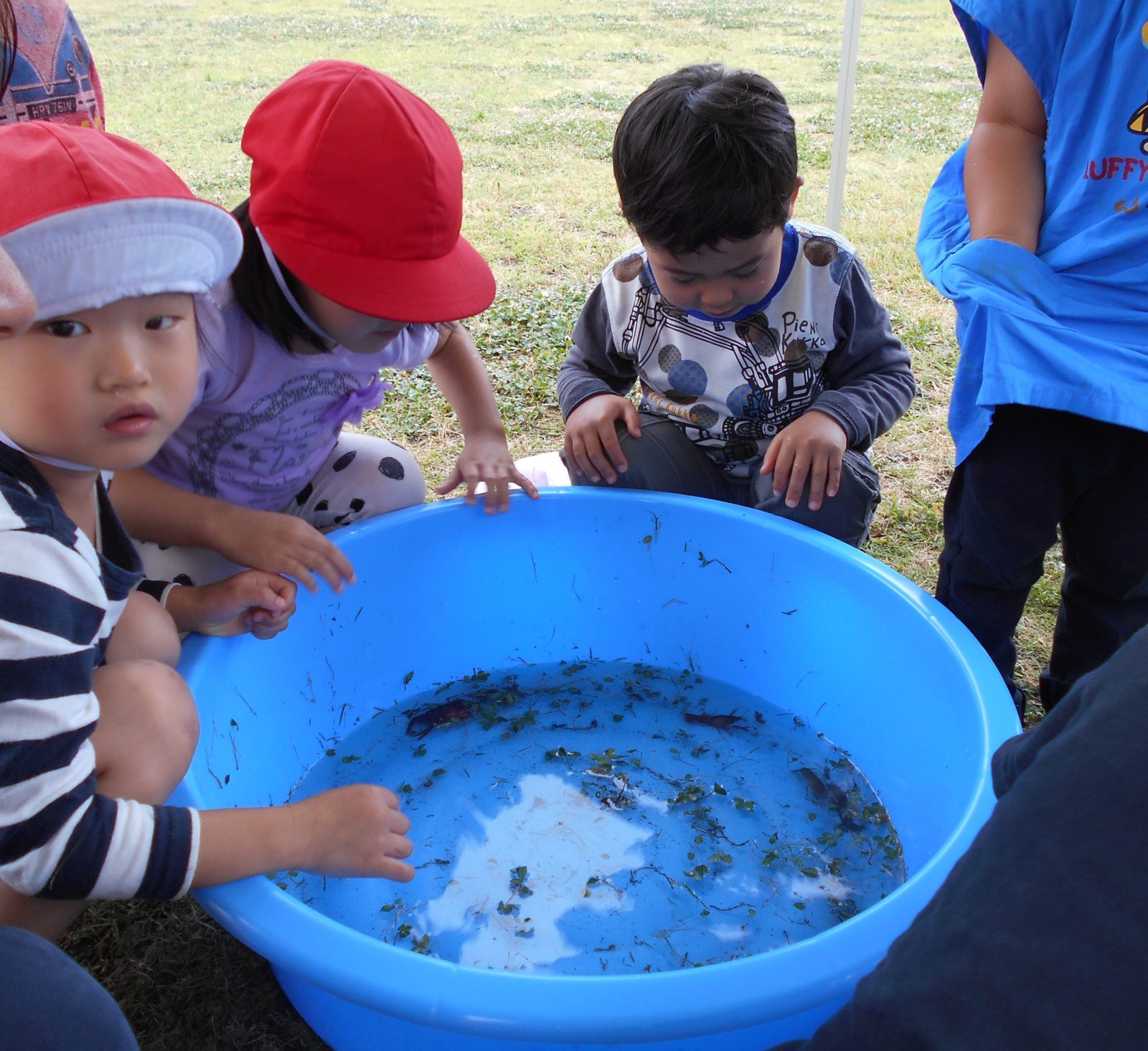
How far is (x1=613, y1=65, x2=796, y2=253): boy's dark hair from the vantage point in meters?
1.09

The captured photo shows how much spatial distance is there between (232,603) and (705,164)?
2.25 feet

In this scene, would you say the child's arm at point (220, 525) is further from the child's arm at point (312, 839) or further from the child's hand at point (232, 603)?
the child's arm at point (312, 839)

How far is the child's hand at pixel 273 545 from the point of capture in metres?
1.09

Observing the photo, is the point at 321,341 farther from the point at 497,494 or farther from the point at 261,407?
the point at 497,494

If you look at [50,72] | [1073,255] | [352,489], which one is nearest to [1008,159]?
[1073,255]

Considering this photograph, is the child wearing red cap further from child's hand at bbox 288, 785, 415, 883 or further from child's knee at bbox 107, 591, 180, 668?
child's hand at bbox 288, 785, 415, 883

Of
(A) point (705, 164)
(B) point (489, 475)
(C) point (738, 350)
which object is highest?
(A) point (705, 164)

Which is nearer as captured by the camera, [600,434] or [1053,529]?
[1053,529]

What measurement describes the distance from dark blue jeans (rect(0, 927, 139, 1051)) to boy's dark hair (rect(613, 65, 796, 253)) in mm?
879

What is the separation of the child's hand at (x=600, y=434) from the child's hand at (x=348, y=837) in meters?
0.65

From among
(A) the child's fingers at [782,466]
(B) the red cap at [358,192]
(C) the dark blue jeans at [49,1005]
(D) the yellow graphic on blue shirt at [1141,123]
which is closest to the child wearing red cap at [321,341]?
(B) the red cap at [358,192]

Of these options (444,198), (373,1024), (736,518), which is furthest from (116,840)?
(736,518)

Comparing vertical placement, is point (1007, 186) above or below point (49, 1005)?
above

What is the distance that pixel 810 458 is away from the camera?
1227 millimetres
